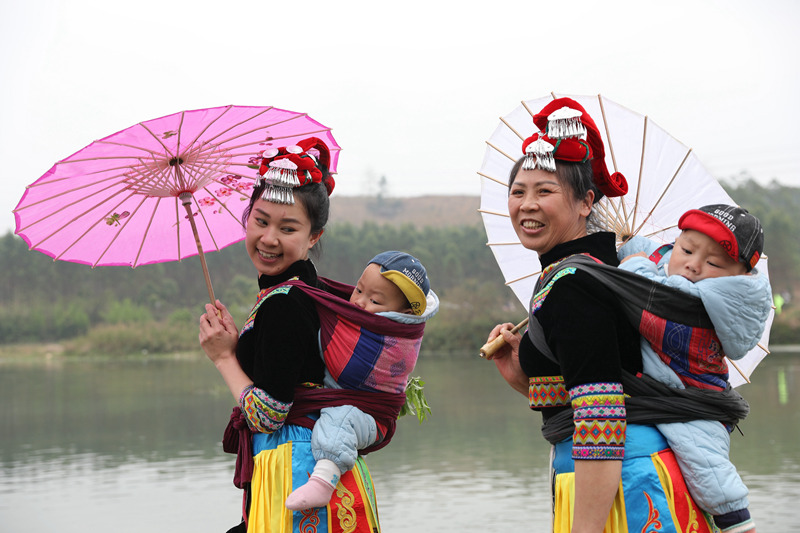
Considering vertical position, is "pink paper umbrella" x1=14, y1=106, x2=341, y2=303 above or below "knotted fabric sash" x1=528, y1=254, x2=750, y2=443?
above

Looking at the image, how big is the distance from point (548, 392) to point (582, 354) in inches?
7.9

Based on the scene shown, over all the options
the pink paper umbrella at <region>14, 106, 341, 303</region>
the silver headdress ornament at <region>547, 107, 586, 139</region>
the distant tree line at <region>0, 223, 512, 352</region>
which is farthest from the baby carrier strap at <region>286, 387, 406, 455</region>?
the distant tree line at <region>0, 223, 512, 352</region>

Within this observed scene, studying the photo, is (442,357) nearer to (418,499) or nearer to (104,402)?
(104,402)

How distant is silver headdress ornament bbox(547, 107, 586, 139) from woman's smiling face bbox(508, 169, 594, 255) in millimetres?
86

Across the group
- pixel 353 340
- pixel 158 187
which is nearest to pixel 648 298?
pixel 353 340

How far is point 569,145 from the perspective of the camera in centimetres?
175

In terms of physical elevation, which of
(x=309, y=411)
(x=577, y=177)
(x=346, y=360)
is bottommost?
(x=309, y=411)

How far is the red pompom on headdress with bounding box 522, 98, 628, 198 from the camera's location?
175 cm

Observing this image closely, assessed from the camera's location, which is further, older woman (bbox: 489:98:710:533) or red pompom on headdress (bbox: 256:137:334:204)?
red pompom on headdress (bbox: 256:137:334:204)

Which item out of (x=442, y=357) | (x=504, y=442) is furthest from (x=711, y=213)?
(x=442, y=357)

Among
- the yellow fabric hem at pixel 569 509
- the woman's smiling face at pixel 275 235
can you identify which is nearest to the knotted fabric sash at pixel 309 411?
the woman's smiling face at pixel 275 235

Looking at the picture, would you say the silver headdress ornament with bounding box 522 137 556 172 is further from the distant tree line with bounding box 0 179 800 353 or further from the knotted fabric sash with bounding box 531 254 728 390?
the distant tree line with bounding box 0 179 800 353

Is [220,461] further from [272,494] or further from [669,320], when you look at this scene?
[669,320]

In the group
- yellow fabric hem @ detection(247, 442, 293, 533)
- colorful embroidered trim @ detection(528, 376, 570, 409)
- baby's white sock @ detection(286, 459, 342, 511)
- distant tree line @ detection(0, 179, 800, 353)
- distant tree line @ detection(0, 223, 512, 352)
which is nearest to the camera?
colorful embroidered trim @ detection(528, 376, 570, 409)
